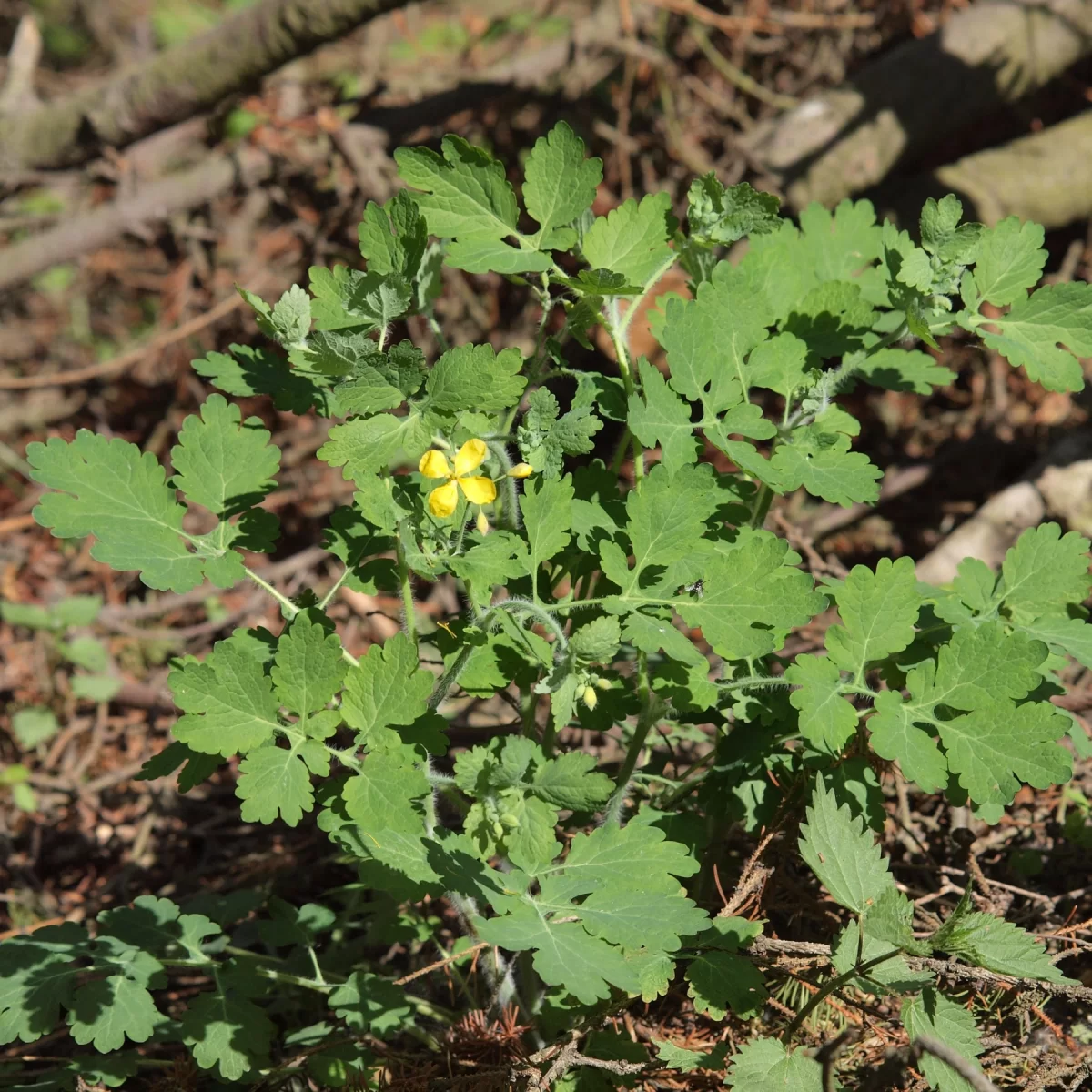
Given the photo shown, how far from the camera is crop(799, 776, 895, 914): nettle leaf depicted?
181cm

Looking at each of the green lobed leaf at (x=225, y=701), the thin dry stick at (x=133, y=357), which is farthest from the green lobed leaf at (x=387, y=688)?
the thin dry stick at (x=133, y=357)

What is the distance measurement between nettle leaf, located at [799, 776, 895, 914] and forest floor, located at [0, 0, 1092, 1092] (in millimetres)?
781

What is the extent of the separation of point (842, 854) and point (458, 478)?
3.18ft

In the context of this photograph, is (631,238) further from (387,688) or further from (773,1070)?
(773,1070)

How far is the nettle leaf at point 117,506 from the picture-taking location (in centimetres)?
191

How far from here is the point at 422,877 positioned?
1784mm

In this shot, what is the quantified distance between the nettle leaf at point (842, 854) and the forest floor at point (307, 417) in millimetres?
781

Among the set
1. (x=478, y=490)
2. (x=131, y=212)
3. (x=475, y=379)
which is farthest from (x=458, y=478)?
(x=131, y=212)

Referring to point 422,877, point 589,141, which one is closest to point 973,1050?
point 422,877

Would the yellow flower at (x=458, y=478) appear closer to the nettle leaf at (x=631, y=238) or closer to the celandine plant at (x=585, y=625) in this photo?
the celandine plant at (x=585, y=625)

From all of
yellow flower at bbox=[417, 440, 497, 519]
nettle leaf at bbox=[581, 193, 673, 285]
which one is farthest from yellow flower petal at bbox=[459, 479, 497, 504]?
nettle leaf at bbox=[581, 193, 673, 285]

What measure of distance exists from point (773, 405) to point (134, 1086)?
315 cm

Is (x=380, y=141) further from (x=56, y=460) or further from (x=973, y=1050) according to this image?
(x=973, y=1050)

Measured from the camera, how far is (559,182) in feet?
6.15
